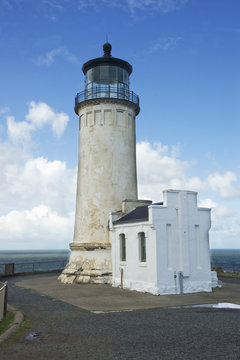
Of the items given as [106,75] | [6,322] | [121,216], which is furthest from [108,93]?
[6,322]

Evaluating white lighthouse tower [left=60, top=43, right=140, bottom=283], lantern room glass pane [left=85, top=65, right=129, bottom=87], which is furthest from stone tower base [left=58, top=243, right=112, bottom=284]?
lantern room glass pane [left=85, top=65, right=129, bottom=87]

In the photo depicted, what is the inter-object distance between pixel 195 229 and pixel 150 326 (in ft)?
33.7

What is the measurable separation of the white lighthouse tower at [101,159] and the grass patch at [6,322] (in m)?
11.1

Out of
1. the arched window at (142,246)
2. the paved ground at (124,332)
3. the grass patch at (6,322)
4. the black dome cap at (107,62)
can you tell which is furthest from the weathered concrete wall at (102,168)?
the grass patch at (6,322)

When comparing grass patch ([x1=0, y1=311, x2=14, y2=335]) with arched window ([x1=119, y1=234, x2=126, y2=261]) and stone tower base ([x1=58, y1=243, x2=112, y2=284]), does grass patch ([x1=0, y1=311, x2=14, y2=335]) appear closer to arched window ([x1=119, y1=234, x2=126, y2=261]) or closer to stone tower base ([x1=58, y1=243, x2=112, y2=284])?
arched window ([x1=119, y1=234, x2=126, y2=261])

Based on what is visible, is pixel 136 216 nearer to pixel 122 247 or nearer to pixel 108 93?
pixel 122 247

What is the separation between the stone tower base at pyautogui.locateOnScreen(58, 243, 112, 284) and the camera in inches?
878

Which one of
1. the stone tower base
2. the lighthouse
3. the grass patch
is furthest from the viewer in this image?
the stone tower base

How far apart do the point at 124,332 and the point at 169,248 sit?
9.34m

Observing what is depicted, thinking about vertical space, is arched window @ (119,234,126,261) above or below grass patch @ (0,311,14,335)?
above

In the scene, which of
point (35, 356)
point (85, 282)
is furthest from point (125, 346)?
point (85, 282)

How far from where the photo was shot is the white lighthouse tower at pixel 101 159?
23.4 metres

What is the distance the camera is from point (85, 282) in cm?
2227

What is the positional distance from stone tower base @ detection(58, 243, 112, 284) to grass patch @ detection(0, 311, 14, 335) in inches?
419
